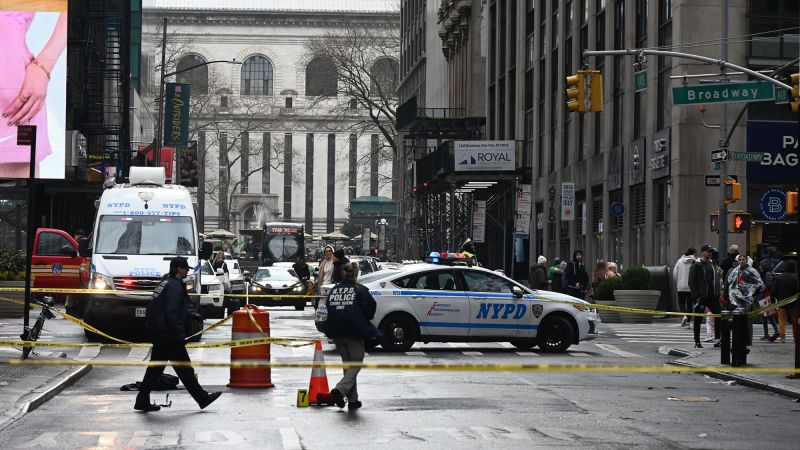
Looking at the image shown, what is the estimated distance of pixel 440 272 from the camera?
2497cm

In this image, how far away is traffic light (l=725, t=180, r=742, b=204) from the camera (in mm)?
34206

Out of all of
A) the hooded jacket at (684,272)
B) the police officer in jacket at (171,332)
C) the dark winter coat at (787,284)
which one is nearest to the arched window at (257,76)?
the hooded jacket at (684,272)

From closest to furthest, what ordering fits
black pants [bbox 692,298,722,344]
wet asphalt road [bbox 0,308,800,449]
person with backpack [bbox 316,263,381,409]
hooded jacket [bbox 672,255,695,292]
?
wet asphalt road [bbox 0,308,800,449] → person with backpack [bbox 316,263,381,409] → black pants [bbox 692,298,722,344] → hooded jacket [bbox 672,255,695,292]

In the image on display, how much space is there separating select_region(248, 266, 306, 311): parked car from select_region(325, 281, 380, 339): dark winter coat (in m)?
25.2

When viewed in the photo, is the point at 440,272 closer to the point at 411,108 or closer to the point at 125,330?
the point at 125,330

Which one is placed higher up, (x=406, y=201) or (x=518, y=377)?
(x=406, y=201)

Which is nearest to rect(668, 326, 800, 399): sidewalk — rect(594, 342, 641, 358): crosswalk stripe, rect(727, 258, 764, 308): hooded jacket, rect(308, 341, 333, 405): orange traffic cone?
rect(594, 342, 641, 358): crosswalk stripe

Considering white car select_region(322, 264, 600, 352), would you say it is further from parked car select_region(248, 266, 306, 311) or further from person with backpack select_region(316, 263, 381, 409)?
parked car select_region(248, 266, 306, 311)

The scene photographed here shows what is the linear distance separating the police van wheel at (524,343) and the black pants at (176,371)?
10.4 meters

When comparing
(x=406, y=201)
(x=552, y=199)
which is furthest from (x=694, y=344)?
(x=406, y=201)

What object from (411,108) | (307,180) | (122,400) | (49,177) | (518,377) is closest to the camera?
(122,400)

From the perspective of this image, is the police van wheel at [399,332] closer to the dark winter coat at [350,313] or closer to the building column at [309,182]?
the dark winter coat at [350,313]

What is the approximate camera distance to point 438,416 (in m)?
15.1

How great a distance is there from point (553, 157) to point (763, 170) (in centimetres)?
1758
